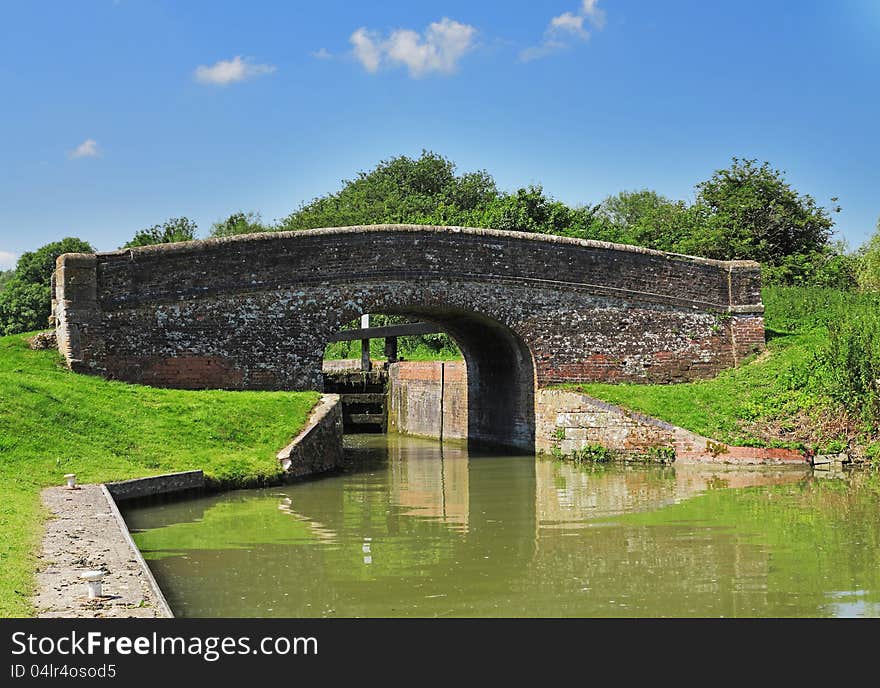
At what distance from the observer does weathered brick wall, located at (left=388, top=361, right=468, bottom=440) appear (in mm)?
24000

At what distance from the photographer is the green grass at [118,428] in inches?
477

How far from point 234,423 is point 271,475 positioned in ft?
5.01

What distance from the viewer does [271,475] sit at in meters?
13.9

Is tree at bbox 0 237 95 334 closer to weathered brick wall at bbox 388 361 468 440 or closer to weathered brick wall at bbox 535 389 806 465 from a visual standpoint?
weathered brick wall at bbox 388 361 468 440

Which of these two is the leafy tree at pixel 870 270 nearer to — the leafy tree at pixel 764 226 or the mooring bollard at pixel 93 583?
the leafy tree at pixel 764 226

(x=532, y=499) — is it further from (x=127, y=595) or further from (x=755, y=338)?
(x=755, y=338)

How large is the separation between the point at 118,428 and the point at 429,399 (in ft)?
40.7

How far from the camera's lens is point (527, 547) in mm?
9344

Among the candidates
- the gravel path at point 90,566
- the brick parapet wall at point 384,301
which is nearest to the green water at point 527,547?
the gravel path at point 90,566

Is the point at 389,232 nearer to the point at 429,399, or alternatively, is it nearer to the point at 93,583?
the point at 429,399

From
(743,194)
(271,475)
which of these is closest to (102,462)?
(271,475)

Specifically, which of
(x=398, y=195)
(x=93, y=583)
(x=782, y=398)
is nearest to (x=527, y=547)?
(x=93, y=583)

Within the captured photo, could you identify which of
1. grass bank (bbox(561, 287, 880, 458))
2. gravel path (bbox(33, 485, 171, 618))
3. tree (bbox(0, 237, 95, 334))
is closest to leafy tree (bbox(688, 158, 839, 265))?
grass bank (bbox(561, 287, 880, 458))
